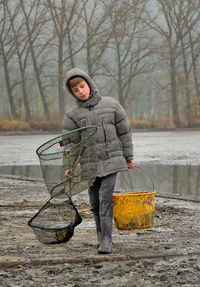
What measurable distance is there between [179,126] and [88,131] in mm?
39983

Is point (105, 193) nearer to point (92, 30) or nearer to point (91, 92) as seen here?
point (91, 92)

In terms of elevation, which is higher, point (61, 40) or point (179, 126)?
point (61, 40)

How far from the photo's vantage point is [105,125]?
502 cm

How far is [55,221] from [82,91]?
1.76 metres

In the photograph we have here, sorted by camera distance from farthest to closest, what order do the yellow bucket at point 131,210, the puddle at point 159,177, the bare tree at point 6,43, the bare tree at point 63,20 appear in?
the bare tree at point 6,43 → the bare tree at point 63,20 → the puddle at point 159,177 → the yellow bucket at point 131,210

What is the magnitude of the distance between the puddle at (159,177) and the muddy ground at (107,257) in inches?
110

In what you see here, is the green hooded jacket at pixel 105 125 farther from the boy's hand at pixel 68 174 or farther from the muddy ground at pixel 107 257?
the muddy ground at pixel 107 257

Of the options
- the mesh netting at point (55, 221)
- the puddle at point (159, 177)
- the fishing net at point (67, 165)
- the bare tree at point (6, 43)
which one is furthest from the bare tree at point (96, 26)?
the fishing net at point (67, 165)

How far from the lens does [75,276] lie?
4.07 metres

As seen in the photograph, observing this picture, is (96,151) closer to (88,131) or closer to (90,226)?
(88,131)

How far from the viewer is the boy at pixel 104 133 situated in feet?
16.3

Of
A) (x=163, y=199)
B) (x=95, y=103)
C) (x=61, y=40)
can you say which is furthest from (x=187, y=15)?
(x=95, y=103)

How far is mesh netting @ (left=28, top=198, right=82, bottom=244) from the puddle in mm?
3030

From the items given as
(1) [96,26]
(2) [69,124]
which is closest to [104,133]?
(2) [69,124]
